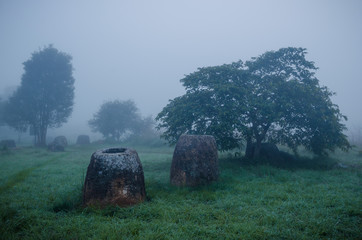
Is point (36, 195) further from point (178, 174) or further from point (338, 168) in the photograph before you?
point (338, 168)

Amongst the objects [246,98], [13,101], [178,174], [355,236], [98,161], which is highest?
[13,101]

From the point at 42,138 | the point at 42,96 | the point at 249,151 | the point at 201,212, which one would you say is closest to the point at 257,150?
the point at 249,151

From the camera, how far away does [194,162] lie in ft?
25.8

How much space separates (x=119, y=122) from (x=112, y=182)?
31118 mm

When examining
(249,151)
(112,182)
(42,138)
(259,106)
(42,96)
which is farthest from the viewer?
(42,96)

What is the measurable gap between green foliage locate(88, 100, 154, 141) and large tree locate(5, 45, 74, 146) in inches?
286

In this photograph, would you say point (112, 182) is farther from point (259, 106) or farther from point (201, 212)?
point (259, 106)

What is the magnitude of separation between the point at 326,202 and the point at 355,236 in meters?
1.70

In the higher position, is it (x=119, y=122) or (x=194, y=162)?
(x=119, y=122)

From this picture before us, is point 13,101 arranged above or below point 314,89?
above

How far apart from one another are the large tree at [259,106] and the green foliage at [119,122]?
24.1 m

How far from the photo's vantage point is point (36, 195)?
283 inches

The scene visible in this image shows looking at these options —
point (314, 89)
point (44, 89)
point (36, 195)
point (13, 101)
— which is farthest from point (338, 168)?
point (13, 101)

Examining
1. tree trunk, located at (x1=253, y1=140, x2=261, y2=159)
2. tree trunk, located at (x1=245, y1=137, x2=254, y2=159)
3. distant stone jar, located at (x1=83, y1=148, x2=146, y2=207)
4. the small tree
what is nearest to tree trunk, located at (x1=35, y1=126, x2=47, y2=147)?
the small tree
